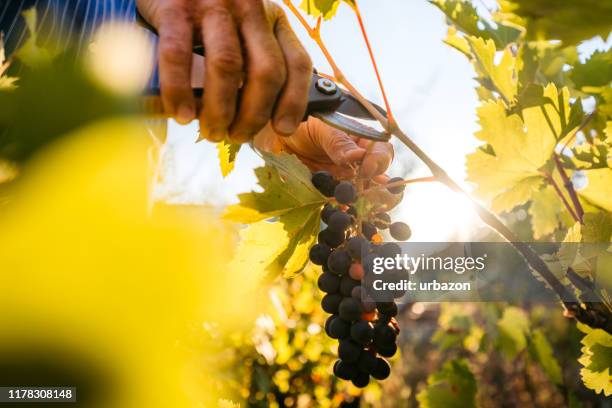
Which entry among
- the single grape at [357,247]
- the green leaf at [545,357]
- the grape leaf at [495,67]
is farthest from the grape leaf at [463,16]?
the green leaf at [545,357]

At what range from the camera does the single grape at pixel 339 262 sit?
3.43ft

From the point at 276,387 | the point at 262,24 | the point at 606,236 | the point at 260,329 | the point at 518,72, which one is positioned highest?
the point at 262,24

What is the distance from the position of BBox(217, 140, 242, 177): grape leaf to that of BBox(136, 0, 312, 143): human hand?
0.26 feet

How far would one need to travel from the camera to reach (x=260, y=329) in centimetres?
254

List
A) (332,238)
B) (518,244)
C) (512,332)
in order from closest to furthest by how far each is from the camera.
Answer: (518,244) < (332,238) < (512,332)

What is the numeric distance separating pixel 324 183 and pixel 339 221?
0.10 m

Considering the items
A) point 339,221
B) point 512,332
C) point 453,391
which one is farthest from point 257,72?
point 512,332

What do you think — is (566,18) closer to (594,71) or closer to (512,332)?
(594,71)

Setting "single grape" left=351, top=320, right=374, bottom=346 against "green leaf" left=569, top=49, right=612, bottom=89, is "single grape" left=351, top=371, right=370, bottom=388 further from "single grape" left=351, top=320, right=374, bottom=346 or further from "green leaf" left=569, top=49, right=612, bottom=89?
"green leaf" left=569, top=49, right=612, bottom=89

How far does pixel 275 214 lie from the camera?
1.09m

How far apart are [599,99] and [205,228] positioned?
118 centimetres

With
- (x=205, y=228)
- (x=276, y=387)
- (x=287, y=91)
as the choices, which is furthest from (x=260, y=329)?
(x=205, y=228)

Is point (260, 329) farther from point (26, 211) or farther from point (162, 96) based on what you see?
point (26, 211)

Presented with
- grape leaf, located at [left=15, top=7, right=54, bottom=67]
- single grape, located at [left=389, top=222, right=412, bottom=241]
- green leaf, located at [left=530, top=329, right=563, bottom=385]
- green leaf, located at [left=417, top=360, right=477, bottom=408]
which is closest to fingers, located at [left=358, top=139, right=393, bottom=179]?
single grape, located at [left=389, top=222, right=412, bottom=241]
